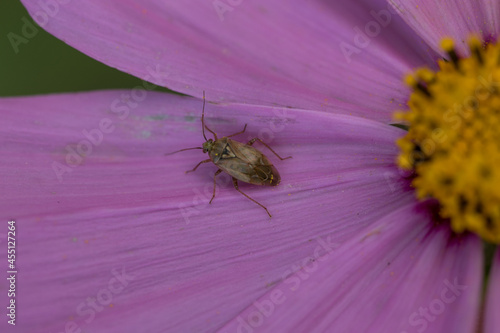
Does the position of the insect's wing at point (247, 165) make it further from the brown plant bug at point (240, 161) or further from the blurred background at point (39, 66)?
the blurred background at point (39, 66)

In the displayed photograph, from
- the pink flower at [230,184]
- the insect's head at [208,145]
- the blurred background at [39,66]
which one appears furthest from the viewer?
the blurred background at [39,66]

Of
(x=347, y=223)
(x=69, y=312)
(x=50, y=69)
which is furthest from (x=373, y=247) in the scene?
(x=50, y=69)

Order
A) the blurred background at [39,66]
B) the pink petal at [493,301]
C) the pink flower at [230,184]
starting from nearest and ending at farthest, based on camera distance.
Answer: the pink petal at [493,301] → the pink flower at [230,184] → the blurred background at [39,66]

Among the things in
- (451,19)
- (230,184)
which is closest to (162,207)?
(230,184)

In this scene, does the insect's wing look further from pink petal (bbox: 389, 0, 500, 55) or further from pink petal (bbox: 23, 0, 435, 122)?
pink petal (bbox: 389, 0, 500, 55)

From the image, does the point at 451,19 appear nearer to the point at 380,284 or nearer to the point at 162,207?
the point at 380,284

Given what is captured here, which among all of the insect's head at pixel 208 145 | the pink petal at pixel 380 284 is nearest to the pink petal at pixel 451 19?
the pink petal at pixel 380 284

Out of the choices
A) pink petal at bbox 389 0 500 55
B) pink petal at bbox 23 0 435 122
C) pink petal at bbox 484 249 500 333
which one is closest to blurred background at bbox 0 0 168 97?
pink petal at bbox 23 0 435 122
